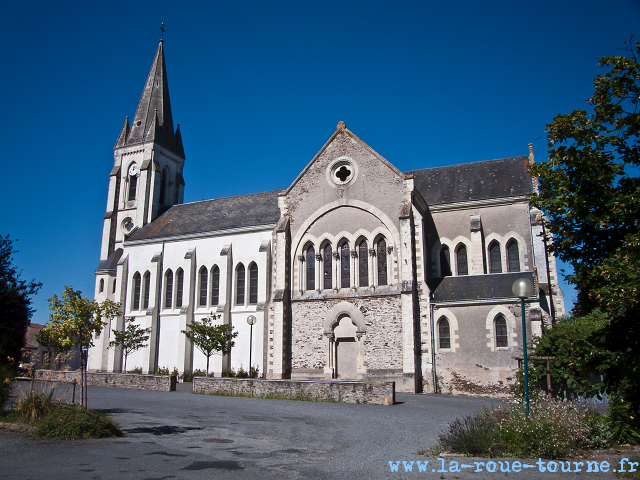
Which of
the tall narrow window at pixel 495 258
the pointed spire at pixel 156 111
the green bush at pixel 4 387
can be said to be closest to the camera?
the green bush at pixel 4 387

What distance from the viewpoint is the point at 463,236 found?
28203 mm

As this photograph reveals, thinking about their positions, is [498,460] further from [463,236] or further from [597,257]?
[463,236]

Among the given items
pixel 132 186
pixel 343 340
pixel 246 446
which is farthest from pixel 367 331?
pixel 132 186

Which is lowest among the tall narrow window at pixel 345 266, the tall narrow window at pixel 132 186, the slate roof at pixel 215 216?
the tall narrow window at pixel 345 266

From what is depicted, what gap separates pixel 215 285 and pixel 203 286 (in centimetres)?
113

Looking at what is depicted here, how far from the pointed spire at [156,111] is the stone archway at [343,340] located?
1009 inches

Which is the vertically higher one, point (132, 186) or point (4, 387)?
point (132, 186)

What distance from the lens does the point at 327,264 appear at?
28016 mm

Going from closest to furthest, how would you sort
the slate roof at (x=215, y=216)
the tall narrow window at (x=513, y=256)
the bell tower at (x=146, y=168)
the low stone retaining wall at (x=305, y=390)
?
the low stone retaining wall at (x=305, y=390) < the tall narrow window at (x=513, y=256) < the slate roof at (x=215, y=216) < the bell tower at (x=146, y=168)

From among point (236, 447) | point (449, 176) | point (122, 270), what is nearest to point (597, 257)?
point (236, 447)

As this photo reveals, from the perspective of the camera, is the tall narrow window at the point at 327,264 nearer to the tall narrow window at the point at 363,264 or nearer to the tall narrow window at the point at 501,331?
the tall narrow window at the point at 363,264

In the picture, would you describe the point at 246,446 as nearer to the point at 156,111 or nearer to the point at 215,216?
the point at 215,216

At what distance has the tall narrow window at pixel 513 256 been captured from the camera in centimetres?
2684

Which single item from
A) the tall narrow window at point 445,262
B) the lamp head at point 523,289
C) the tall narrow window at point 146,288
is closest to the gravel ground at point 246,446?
the lamp head at point 523,289
